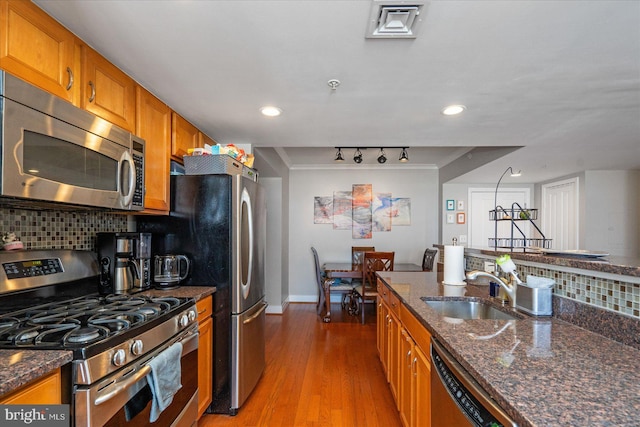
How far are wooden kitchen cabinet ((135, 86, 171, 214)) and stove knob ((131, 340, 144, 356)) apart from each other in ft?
2.99

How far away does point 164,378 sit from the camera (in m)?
1.42

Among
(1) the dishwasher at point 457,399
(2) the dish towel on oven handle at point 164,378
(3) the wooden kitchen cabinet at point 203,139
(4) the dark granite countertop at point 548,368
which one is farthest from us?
(3) the wooden kitchen cabinet at point 203,139

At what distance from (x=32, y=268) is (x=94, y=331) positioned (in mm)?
666

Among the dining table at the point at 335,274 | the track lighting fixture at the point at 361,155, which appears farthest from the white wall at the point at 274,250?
the track lighting fixture at the point at 361,155

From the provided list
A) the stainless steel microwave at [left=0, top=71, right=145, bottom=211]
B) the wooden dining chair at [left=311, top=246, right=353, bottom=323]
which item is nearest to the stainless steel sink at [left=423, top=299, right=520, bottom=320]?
the stainless steel microwave at [left=0, top=71, right=145, bottom=211]

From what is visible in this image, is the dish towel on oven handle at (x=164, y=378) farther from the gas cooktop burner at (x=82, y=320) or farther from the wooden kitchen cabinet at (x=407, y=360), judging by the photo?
the wooden kitchen cabinet at (x=407, y=360)

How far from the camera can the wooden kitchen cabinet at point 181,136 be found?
2270mm

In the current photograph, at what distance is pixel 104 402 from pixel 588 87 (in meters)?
2.84

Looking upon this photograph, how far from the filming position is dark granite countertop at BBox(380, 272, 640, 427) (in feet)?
2.37

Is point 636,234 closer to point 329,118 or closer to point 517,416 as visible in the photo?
point 329,118

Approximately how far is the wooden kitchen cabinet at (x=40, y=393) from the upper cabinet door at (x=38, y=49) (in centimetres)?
107

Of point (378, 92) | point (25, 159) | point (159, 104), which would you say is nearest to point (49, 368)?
point (25, 159)

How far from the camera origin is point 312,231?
17.6ft

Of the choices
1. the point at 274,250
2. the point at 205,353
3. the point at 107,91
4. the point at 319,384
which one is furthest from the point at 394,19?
the point at 274,250
